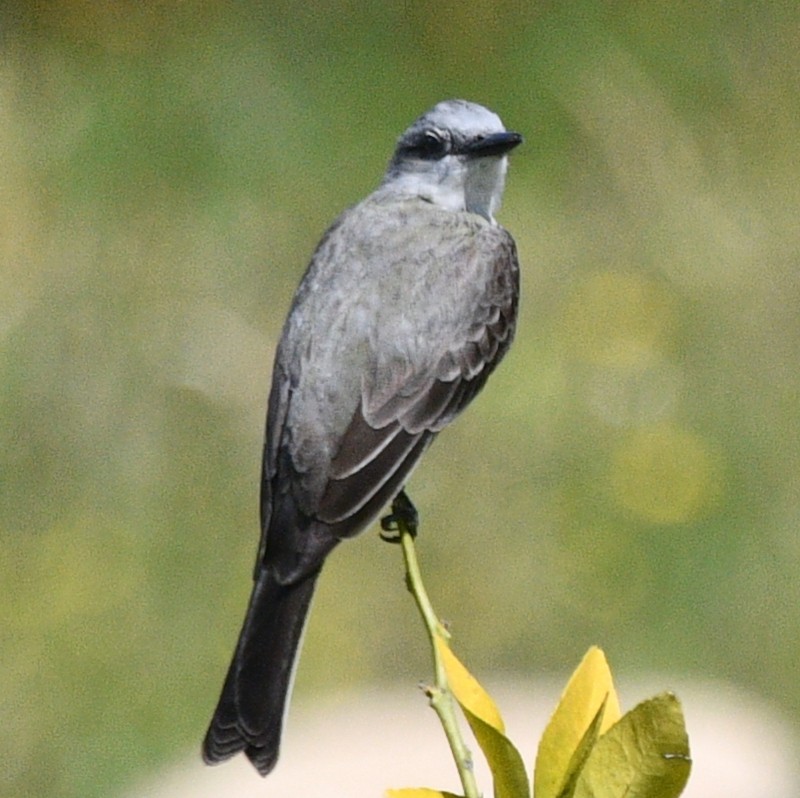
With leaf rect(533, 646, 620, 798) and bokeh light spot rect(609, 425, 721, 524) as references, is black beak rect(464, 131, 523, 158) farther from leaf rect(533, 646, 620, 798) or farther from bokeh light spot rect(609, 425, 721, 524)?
bokeh light spot rect(609, 425, 721, 524)

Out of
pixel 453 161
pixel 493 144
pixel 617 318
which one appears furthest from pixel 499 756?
pixel 617 318

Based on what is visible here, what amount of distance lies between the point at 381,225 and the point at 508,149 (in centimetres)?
35

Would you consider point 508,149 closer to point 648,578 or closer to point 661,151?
point 648,578

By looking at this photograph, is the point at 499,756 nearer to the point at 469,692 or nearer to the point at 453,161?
the point at 469,692

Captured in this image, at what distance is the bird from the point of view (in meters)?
3.09

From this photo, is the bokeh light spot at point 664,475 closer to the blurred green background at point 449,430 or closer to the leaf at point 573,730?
the blurred green background at point 449,430

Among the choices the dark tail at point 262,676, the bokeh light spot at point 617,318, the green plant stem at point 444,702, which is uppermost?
the bokeh light spot at point 617,318

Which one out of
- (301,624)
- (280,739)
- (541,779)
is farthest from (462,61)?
(541,779)

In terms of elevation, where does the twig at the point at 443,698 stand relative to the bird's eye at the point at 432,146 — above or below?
below

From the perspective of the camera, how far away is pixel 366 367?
3279 millimetres

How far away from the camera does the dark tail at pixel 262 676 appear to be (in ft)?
8.27

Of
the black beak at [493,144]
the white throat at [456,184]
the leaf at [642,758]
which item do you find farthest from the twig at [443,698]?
the white throat at [456,184]

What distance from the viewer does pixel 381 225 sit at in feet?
12.0

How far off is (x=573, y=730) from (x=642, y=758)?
109mm
